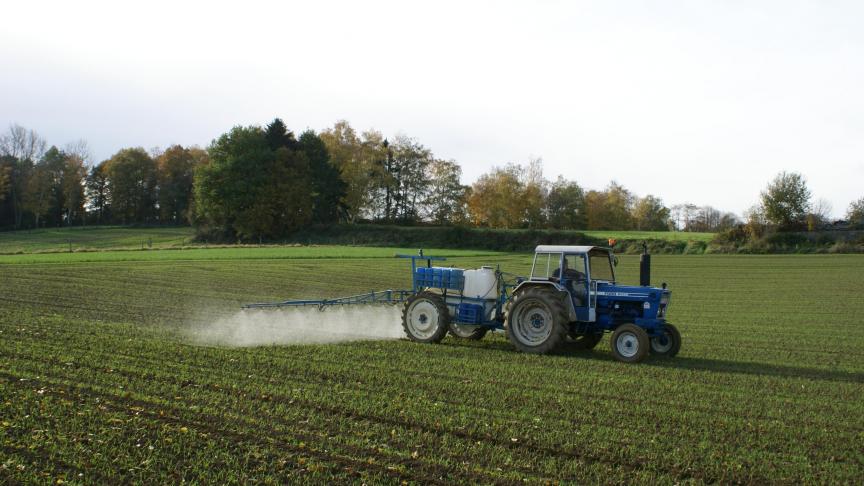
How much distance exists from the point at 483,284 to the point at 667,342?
361 centimetres

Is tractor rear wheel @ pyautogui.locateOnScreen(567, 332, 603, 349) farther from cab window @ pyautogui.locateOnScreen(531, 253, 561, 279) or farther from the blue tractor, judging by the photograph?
cab window @ pyautogui.locateOnScreen(531, 253, 561, 279)

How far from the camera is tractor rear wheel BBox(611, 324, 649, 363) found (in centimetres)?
1230

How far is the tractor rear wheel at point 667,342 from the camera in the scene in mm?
13172

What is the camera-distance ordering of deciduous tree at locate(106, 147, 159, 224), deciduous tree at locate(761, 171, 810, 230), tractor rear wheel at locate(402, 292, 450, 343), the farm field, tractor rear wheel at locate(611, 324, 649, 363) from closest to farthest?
the farm field < tractor rear wheel at locate(611, 324, 649, 363) < tractor rear wheel at locate(402, 292, 450, 343) < deciduous tree at locate(761, 171, 810, 230) < deciduous tree at locate(106, 147, 159, 224)

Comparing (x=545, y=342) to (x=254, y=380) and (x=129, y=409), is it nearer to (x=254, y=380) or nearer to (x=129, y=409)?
(x=254, y=380)

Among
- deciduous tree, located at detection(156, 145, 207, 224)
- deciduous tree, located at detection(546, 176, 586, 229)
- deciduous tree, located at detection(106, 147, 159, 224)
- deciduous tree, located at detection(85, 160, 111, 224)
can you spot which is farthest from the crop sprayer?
deciduous tree, located at detection(85, 160, 111, 224)

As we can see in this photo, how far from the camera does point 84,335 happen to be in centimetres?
1305

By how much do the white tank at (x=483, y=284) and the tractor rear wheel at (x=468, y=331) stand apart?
896 mm

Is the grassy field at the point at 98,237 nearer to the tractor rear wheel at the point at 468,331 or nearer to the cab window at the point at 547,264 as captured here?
the tractor rear wheel at the point at 468,331

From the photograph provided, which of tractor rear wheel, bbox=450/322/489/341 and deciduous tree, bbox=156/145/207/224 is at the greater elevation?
deciduous tree, bbox=156/145/207/224

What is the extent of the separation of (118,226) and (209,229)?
82.9 ft

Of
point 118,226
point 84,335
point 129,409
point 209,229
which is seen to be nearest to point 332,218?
point 209,229

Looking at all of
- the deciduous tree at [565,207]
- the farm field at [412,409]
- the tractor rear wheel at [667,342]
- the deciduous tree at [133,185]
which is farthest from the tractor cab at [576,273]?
the deciduous tree at [133,185]

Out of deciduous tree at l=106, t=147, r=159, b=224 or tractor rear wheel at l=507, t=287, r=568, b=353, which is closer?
tractor rear wheel at l=507, t=287, r=568, b=353
